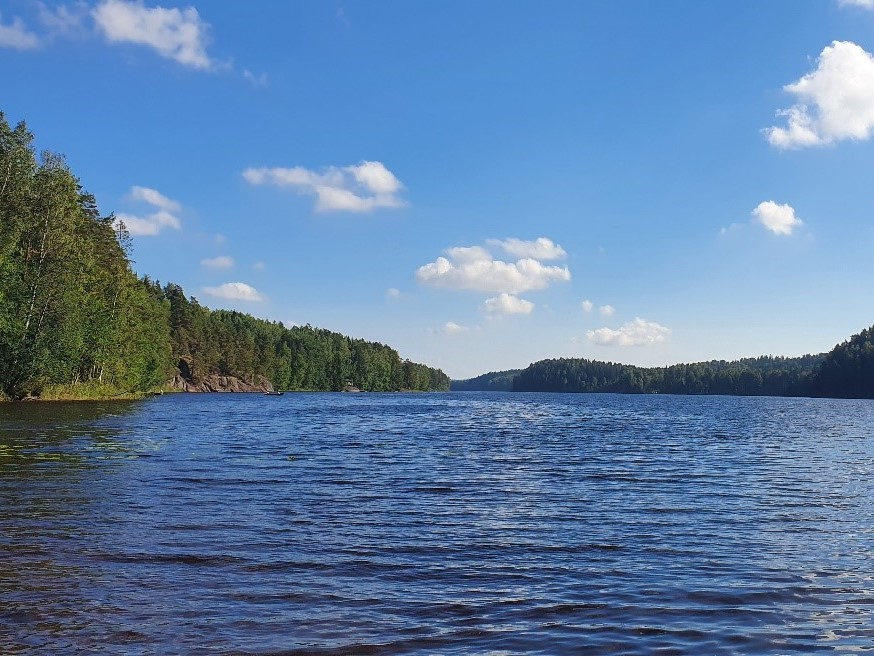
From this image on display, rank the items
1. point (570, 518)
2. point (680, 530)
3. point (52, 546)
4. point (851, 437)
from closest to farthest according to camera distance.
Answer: point (52, 546)
point (680, 530)
point (570, 518)
point (851, 437)

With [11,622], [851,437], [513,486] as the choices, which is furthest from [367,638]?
[851,437]

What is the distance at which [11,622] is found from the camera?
354 inches

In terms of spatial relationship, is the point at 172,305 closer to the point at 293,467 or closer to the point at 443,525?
the point at 293,467

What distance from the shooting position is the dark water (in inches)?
362

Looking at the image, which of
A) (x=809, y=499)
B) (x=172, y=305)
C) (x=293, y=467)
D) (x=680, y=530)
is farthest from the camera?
(x=172, y=305)

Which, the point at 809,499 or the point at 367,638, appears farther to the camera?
the point at 809,499

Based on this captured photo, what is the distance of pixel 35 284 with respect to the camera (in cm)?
6222

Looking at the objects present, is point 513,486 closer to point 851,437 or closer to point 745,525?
point 745,525

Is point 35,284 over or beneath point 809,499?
over

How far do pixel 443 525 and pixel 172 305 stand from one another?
7124 inches

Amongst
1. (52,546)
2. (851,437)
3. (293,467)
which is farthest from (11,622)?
(851,437)

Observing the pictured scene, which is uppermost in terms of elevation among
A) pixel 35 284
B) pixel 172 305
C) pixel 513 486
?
pixel 172 305

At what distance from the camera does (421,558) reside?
1338 cm

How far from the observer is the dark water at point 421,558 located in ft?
30.2
